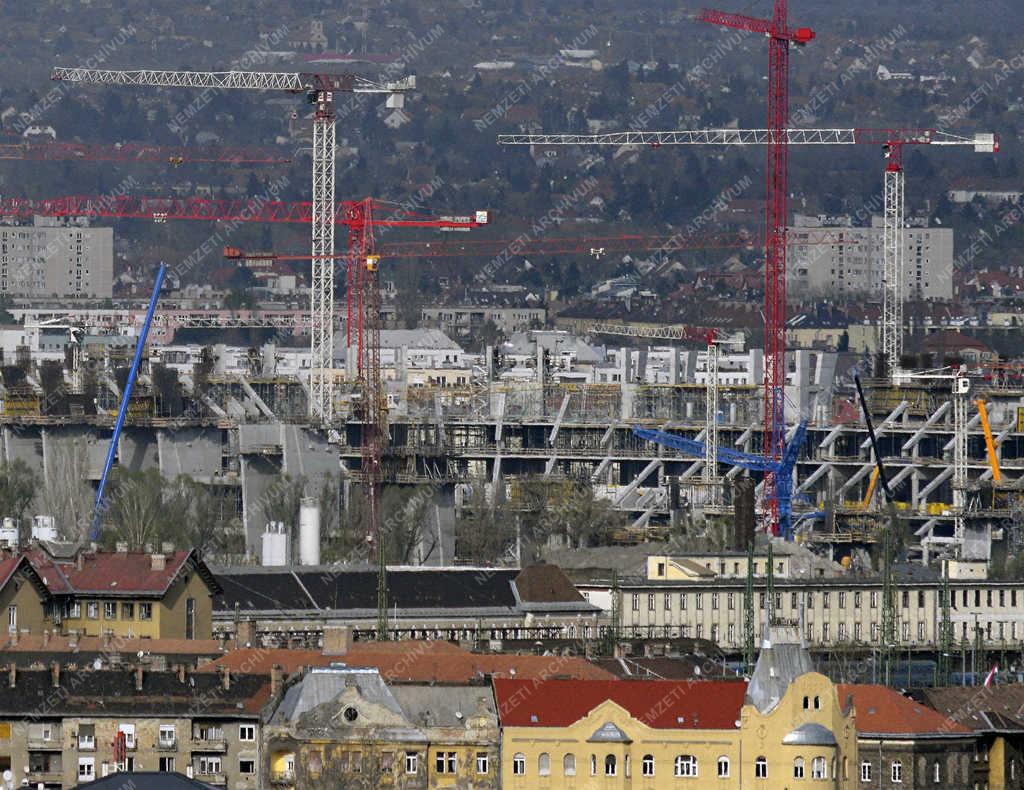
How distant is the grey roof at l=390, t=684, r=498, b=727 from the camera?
64.7 m

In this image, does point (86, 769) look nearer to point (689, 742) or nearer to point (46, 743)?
point (46, 743)

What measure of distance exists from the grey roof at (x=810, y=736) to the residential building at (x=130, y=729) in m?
8.12

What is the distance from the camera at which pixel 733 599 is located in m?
98.8

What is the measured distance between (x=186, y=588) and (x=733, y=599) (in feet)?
64.3

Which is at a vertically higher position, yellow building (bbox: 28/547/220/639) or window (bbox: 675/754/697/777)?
yellow building (bbox: 28/547/220/639)

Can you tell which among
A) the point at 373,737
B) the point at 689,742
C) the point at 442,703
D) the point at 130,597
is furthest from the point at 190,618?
the point at 689,742

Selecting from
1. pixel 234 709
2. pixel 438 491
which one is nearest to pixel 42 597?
pixel 234 709

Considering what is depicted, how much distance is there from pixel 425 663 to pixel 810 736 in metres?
7.81

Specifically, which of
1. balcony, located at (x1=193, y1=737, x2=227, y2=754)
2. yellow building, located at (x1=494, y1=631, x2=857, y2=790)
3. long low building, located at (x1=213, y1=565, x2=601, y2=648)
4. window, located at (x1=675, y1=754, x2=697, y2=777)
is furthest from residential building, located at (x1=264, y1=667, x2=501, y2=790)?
long low building, located at (x1=213, y1=565, x2=601, y2=648)

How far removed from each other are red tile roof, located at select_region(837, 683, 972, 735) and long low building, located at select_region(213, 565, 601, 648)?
18119 mm

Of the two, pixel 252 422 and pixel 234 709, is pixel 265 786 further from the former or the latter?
pixel 252 422

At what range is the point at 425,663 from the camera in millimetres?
70188

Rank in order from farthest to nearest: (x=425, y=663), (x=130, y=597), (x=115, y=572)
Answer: (x=115, y=572)
(x=130, y=597)
(x=425, y=663)

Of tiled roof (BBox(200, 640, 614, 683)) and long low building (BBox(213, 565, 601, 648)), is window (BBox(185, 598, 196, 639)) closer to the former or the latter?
long low building (BBox(213, 565, 601, 648))
